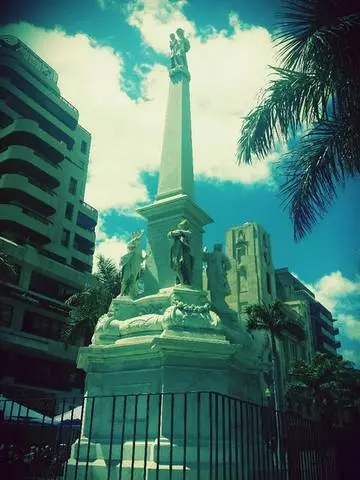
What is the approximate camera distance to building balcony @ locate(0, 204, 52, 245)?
36.1 m

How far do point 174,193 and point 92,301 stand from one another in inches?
525

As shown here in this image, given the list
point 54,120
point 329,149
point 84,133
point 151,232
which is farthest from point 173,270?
point 84,133

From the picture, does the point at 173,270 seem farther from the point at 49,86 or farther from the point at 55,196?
the point at 49,86

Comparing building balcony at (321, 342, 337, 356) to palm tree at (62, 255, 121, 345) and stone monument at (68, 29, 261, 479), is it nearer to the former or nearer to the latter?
palm tree at (62, 255, 121, 345)

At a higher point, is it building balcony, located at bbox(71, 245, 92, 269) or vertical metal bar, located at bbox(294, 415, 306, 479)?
building balcony, located at bbox(71, 245, 92, 269)

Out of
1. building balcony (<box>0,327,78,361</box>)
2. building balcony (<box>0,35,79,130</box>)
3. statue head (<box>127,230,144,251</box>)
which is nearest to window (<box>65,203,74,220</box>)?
building balcony (<box>0,35,79,130</box>)

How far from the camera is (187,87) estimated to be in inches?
548

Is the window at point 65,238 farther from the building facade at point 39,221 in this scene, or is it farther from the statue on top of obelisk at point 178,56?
the statue on top of obelisk at point 178,56

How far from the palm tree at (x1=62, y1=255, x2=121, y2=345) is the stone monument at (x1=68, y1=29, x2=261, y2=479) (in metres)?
11.8

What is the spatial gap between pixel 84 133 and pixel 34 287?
21.6 m

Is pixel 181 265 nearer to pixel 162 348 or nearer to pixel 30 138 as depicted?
pixel 162 348

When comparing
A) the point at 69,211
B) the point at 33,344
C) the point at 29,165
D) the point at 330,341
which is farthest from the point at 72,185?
the point at 330,341

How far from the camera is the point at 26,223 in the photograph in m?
37.0

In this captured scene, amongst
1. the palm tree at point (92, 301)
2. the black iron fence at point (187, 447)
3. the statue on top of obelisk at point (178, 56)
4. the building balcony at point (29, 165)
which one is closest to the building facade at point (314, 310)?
the building balcony at point (29, 165)
